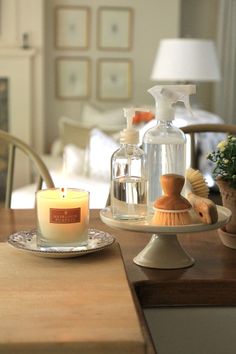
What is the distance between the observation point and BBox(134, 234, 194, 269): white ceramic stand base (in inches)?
41.4

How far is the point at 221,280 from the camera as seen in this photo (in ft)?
3.23

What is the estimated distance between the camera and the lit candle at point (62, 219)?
1.03 meters

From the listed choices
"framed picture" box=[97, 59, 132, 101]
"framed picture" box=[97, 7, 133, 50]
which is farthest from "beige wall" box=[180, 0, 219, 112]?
"framed picture" box=[97, 59, 132, 101]

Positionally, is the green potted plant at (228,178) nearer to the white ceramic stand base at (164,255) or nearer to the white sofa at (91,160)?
the white ceramic stand base at (164,255)

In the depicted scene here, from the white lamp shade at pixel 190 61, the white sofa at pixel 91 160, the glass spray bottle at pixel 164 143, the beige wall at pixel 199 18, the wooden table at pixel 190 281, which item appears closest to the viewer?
the wooden table at pixel 190 281

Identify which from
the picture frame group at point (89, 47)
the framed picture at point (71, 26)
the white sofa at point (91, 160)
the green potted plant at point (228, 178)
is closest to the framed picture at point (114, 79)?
the picture frame group at point (89, 47)

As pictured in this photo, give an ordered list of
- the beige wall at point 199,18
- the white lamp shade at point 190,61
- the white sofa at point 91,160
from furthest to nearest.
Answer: the beige wall at point 199,18
the white lamp shade at point 190,61
the white sofa at point 91,160

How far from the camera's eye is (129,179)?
1084mm

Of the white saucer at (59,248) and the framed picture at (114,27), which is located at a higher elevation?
the framed picture at (114,27)

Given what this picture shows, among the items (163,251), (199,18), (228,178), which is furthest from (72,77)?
(163,251)

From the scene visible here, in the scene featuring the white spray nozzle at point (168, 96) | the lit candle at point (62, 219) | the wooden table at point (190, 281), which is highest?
the white spray nozzle at point (168, 96)

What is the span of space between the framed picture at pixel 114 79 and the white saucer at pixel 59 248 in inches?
174

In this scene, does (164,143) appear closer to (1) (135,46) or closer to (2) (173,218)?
(2) (173,218)

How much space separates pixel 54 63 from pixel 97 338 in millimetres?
4886
